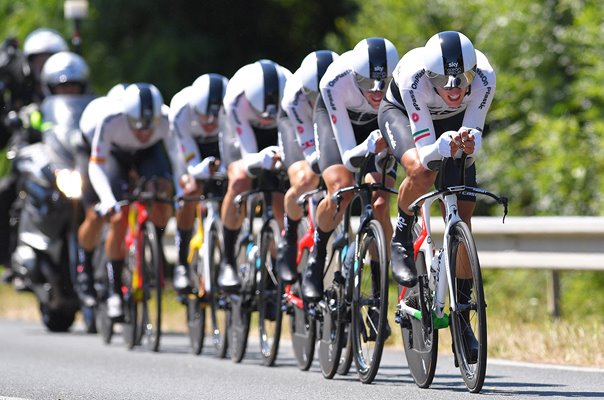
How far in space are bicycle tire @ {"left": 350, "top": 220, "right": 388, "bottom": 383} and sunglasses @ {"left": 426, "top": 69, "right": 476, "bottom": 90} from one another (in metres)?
1.12

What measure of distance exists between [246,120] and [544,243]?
2.80 m

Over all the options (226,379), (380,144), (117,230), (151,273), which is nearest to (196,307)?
(151,273)

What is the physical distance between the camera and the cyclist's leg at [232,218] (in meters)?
12.4

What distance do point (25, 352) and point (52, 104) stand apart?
385 centimetres

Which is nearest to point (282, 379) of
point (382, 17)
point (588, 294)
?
point (588, 294)

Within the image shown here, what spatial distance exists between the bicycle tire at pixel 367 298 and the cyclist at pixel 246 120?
1894 mm

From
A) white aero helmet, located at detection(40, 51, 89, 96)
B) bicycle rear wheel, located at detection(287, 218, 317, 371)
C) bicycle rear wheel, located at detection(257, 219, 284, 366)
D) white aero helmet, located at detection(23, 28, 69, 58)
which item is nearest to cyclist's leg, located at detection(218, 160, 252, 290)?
bicycle rear wheel, located at detection(257, 219, 284, 366)

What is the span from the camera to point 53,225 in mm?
16172

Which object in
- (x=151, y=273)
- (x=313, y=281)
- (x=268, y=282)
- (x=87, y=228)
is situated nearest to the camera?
(x=313, y=281)

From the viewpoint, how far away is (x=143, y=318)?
45.7 ft

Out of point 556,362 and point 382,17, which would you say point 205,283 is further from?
point 382,17

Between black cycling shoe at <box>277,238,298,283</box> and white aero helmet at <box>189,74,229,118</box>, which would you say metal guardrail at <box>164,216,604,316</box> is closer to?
white aero helmet at <box>189,74,229,118</box>

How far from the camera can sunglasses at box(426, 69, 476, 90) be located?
9133mm

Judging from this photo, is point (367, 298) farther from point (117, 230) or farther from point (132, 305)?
point (117, 230)
